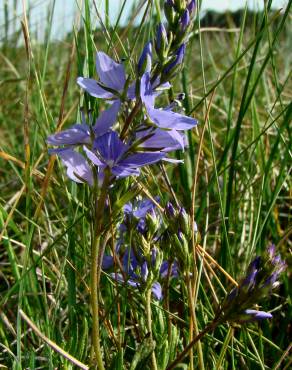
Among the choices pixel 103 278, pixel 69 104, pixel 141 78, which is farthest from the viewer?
pixel 69 104

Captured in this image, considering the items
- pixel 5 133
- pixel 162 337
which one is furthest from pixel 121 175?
pixel 5 133

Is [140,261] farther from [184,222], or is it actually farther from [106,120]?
[106,120]

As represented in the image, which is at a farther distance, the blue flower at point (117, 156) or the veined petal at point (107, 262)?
the veined petal at point (107, 262)

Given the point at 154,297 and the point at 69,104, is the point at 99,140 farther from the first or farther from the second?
the point at 69,104

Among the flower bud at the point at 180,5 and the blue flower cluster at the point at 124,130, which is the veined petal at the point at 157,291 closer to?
the blue flower cluster at the point at 124,130

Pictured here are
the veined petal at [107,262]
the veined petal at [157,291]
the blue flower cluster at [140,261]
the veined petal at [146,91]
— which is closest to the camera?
the veined petal at [146,91]

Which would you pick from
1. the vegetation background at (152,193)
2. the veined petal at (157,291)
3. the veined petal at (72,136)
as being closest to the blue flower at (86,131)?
the veined petal at (72,136)

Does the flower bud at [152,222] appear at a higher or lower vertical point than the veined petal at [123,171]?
lower
